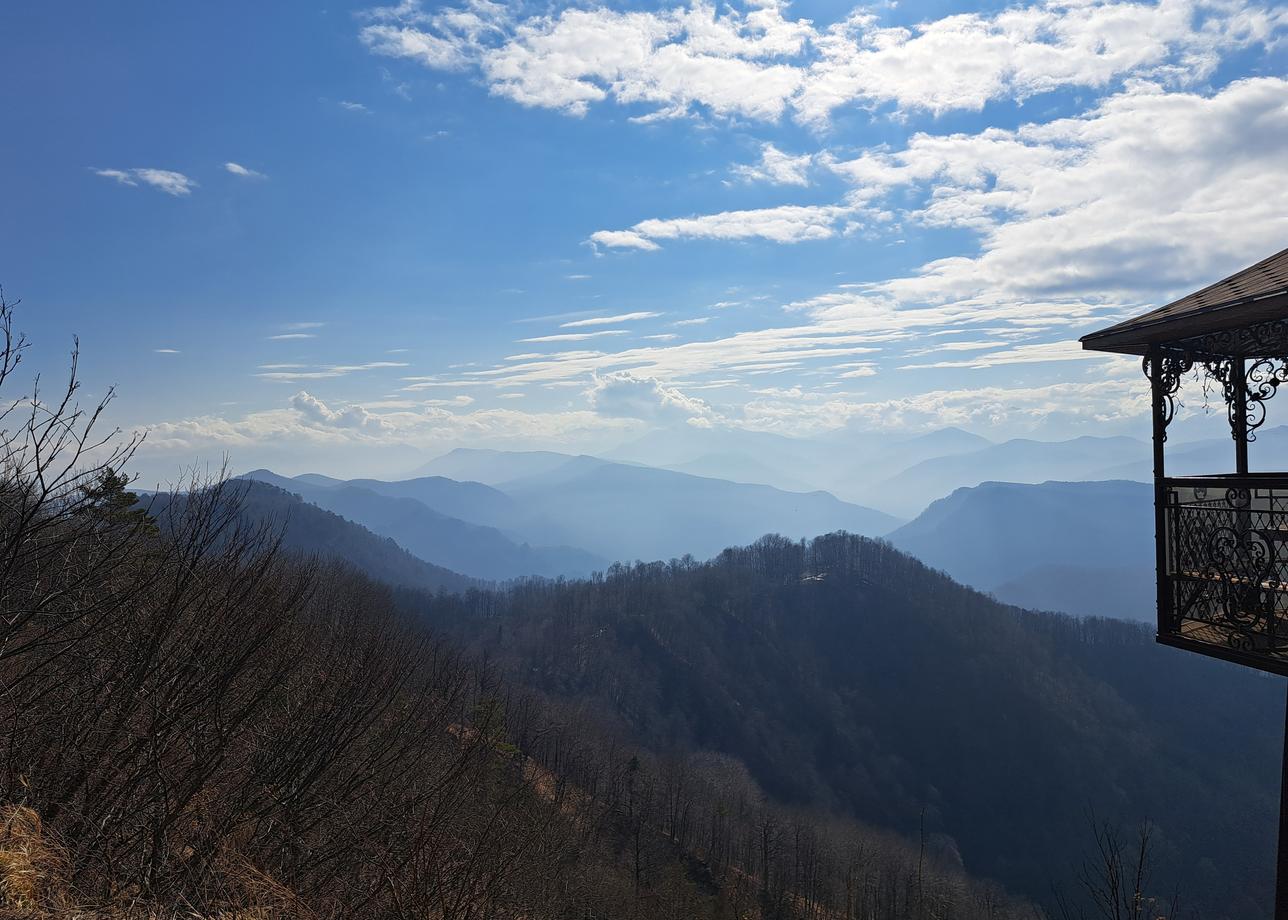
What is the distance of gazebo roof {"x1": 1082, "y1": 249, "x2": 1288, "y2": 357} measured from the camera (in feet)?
19.9

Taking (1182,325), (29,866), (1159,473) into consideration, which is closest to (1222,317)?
(1182,325)

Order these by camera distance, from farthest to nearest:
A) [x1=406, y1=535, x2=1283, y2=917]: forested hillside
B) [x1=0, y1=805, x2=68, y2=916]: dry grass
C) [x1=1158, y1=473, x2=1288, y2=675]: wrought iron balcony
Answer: [x1=406, y1=535, x2=1283, y2=917]: forested hillside, [x1=1158, y1=473, x2=1288, y2=675]: wrought iron balcony, [x1=0, y1=805, x2=68, y2=916]: dry grass

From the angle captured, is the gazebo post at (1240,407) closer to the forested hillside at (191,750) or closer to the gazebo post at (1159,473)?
the gazebo post at (1159,473)

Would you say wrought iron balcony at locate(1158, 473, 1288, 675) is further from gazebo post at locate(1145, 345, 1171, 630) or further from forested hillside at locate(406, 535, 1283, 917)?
forested hillside at locate(406, 535, 1283, 917)

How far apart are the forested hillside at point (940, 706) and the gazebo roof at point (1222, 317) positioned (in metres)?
97.6

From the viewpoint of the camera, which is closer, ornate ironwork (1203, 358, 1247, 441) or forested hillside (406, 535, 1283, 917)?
ornate ironwork (1203, 358, 1247, 441)

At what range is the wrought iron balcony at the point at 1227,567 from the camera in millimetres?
6145

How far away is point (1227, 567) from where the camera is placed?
6.52 m

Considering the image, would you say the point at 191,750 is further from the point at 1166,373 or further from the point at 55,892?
the point at 1166,373

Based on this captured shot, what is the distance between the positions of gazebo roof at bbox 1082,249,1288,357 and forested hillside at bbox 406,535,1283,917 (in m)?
97.6

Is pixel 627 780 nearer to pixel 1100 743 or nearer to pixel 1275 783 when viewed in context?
pixel 1100 743

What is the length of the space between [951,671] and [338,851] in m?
120

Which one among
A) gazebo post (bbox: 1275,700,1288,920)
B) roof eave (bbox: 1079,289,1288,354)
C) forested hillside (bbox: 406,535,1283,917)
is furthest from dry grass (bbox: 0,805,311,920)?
forested hillside (bbox: 406,535,1283,917)

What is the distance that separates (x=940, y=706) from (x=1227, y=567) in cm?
11749
